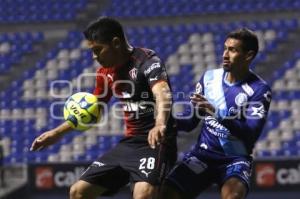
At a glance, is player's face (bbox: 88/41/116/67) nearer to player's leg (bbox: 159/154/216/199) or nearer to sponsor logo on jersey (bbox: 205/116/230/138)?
sponsor logo on jersey (bbox: 205/116/230/138)

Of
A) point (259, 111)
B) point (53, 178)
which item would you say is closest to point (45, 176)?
point (53, 178)

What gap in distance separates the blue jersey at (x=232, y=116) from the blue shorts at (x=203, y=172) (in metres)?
0.06

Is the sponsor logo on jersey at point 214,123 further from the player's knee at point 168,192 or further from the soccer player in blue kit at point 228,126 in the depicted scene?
the player's knee at point 168,192

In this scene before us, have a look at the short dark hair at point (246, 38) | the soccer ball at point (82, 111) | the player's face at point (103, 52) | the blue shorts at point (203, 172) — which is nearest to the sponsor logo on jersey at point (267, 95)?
the short dark hair at point (246, 38)

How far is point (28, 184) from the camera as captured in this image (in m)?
11.7

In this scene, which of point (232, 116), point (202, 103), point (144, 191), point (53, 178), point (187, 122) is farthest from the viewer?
point (53, 178)

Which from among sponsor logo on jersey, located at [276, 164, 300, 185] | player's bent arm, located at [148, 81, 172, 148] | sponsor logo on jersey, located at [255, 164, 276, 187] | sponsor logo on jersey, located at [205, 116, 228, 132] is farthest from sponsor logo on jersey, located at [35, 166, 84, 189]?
player's bent arm, located at [148, 81, 172, 148]

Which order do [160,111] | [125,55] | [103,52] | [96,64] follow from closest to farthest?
[160,111] → [103,52] → [125,55] → [96,64]

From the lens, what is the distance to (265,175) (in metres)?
11.1

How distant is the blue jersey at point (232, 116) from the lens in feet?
17.9

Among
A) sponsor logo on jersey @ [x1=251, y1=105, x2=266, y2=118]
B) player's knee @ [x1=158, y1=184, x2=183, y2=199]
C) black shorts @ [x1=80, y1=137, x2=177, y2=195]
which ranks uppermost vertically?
sponsor logo on jersey @ [x1=251, y1=105, x2=266, y2=118]

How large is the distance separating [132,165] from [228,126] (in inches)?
31.8

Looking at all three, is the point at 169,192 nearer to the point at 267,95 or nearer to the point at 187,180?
the point at 187,180

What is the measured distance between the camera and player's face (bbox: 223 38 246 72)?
5.48 metres
